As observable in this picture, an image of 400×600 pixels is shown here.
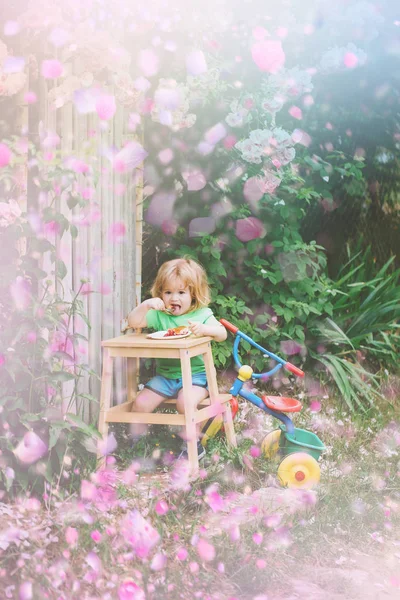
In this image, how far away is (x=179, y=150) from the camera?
14.6 feet

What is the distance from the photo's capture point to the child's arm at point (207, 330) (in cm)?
343

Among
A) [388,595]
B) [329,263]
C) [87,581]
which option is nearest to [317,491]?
[388,595]

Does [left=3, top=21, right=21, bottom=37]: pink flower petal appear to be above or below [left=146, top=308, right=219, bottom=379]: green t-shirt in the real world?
above

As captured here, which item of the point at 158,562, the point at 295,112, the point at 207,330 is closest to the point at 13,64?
the point at 207,330

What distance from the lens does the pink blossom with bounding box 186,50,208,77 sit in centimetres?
419

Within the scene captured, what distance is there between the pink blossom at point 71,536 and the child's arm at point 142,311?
133 cm

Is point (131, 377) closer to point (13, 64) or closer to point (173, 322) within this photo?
point (173, 322)

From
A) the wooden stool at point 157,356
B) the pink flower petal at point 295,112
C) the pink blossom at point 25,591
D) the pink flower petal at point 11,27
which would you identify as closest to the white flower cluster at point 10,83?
the pink flower petal at point 11,27

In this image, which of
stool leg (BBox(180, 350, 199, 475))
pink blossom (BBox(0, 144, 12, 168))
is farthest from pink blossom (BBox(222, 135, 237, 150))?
pink blossom (BBox(0, 144, 12, 168))

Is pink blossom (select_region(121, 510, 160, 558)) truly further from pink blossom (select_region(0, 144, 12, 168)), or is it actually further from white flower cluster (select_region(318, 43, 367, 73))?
white flower cluster (select_region(318, 43, 367, 73))

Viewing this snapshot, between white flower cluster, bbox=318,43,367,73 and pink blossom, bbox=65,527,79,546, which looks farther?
white flower cluster, bbox=318,43,367,73

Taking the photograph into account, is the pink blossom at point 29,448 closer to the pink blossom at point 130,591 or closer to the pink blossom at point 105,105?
the pink blossom at point 130,591

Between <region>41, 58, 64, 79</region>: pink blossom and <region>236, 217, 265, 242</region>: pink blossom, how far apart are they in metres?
1.94

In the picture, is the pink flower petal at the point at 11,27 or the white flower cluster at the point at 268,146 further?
the white flower cluster at the point at 268,146
